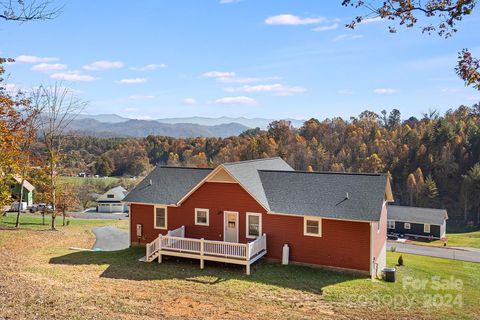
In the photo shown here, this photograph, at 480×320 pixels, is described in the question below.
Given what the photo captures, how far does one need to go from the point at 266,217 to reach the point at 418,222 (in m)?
43.5

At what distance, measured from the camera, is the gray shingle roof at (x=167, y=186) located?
22.8 meters

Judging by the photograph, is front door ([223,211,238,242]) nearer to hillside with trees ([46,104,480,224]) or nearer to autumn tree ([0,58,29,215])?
autumn tree ([0,58,29,215])

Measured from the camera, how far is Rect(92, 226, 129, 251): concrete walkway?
85.0 ft

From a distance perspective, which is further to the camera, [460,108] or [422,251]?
[460,108]

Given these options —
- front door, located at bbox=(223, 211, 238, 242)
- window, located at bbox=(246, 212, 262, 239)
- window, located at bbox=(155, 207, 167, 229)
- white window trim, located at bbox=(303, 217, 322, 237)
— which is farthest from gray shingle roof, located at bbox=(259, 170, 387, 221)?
window, located at bbox=(155, 207, 167, 229)

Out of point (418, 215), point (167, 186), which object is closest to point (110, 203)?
point (167, 186)

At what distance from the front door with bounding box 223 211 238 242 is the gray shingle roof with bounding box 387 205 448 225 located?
1713 inches

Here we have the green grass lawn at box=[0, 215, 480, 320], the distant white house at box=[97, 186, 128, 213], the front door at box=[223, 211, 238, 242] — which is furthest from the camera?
the distant white house at box=[97, 186, 128, 213]

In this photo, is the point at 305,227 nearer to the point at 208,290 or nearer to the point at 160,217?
the point at 208,290

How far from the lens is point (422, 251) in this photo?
3831 centimetres

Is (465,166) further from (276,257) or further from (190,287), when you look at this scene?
(190,287)

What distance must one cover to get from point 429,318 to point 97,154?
12523 cm

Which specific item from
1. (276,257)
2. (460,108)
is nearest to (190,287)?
(276,257)

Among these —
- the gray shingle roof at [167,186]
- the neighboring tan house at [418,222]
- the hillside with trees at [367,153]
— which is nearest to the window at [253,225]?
the gray shingle roof at [167,186]
